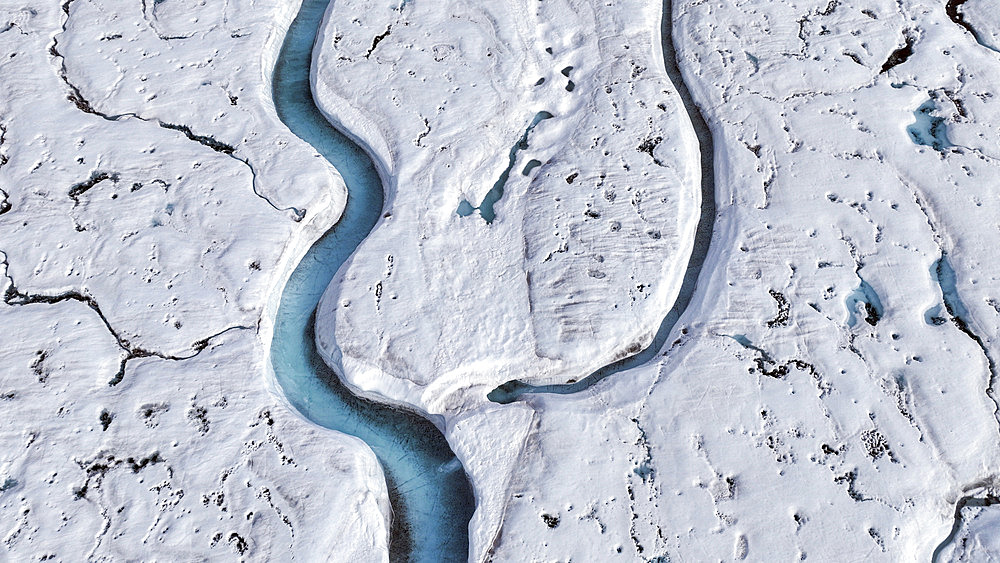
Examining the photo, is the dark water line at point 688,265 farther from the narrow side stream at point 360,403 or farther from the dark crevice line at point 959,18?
the dark crevice line at point 959,18

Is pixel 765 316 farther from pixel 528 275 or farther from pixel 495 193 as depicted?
pixel 495 193

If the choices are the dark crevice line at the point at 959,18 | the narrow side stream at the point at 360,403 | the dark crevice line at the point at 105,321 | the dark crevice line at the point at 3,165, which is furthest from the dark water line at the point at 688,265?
the dark crevice line at the point at 3,165

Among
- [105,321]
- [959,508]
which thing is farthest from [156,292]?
[959,508]

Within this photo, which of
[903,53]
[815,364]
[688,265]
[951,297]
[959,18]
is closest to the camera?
[815,364]

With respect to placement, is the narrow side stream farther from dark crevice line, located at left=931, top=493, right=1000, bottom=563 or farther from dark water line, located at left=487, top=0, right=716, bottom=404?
dark crevice line, located at left=931, top=493, right=1000, bottom=563

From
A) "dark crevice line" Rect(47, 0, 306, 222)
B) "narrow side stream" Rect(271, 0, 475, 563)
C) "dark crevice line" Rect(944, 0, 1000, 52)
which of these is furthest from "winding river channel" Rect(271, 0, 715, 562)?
"dark crevice line" Rect(944, 0, 1000, 52)

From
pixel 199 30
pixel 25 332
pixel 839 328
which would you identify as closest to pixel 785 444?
pixel 839 328
